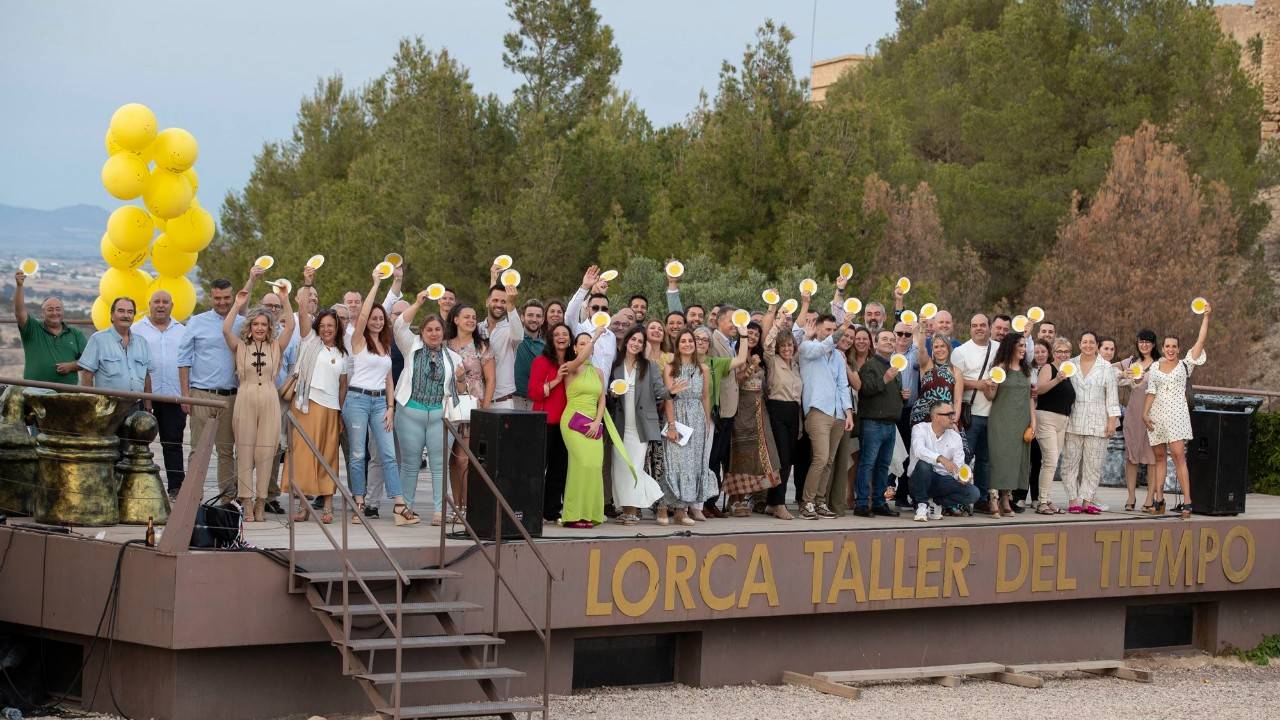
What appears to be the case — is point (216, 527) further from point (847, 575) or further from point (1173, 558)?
point (1173, 558)

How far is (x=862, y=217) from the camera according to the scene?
80.3ft

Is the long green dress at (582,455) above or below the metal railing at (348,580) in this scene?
above

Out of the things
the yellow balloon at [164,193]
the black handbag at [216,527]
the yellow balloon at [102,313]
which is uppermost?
the yellow balloon at [164,193]

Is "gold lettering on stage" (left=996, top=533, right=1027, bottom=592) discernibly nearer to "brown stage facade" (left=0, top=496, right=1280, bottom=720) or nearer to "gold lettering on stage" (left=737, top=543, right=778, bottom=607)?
"brown stage facade" (left=0, top=496, right=1280, bottom=720)

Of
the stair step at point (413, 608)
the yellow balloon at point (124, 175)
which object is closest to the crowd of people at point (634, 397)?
the stair step at point (413, 608)

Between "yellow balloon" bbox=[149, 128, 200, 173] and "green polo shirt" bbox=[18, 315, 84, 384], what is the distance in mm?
3667

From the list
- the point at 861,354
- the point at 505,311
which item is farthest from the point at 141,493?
the point at 861,354

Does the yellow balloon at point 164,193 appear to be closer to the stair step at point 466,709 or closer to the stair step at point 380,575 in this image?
the stair step at point 380,575

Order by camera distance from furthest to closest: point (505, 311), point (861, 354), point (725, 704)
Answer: point (861, 354) → point (505, 311) → point (725, 704)

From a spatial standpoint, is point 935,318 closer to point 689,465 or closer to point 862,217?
point 689,465

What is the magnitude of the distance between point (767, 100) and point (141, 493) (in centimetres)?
1541

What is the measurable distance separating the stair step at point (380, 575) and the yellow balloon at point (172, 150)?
6.45 meters

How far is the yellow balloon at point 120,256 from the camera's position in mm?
14977

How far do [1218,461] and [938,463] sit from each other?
10.1 feet
